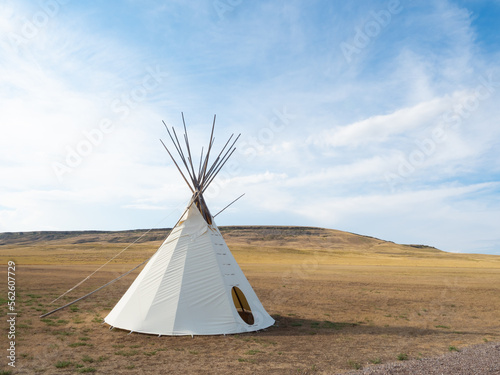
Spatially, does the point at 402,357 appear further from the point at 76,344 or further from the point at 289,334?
the point at 76,344

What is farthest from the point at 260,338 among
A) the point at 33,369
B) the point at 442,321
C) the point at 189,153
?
the point at 442,321

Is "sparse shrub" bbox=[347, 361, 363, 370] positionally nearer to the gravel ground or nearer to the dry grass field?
the dry grass field

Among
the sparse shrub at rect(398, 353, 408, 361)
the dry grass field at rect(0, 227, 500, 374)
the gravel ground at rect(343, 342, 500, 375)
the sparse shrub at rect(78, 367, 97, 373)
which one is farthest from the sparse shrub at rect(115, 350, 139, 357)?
the sparse shrub at rect(398, 353, 408, 361)

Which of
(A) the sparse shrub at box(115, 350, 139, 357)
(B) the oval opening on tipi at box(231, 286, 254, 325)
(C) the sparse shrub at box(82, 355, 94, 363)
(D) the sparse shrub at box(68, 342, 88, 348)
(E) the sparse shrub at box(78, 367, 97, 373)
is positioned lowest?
(D) the sparse shrub at box(68, 342, 88, 348)

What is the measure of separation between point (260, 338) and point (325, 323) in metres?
3.81

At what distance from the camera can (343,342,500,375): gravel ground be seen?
7.25m


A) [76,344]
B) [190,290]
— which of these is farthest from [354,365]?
[76,344]

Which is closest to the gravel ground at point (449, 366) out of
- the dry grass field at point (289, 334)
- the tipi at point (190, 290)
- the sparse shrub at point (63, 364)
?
the dry grass field at point (289, 334)

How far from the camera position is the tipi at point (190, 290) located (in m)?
10.5

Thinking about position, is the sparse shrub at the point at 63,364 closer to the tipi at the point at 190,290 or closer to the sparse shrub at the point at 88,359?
the sparse shrub at the point at 88,359

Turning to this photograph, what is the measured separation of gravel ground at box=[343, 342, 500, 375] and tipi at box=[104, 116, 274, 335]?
A: 14.7 feet

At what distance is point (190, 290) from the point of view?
10922mm

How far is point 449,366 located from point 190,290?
6931 mm

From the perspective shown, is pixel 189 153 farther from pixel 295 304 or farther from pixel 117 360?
pixel 295 304
